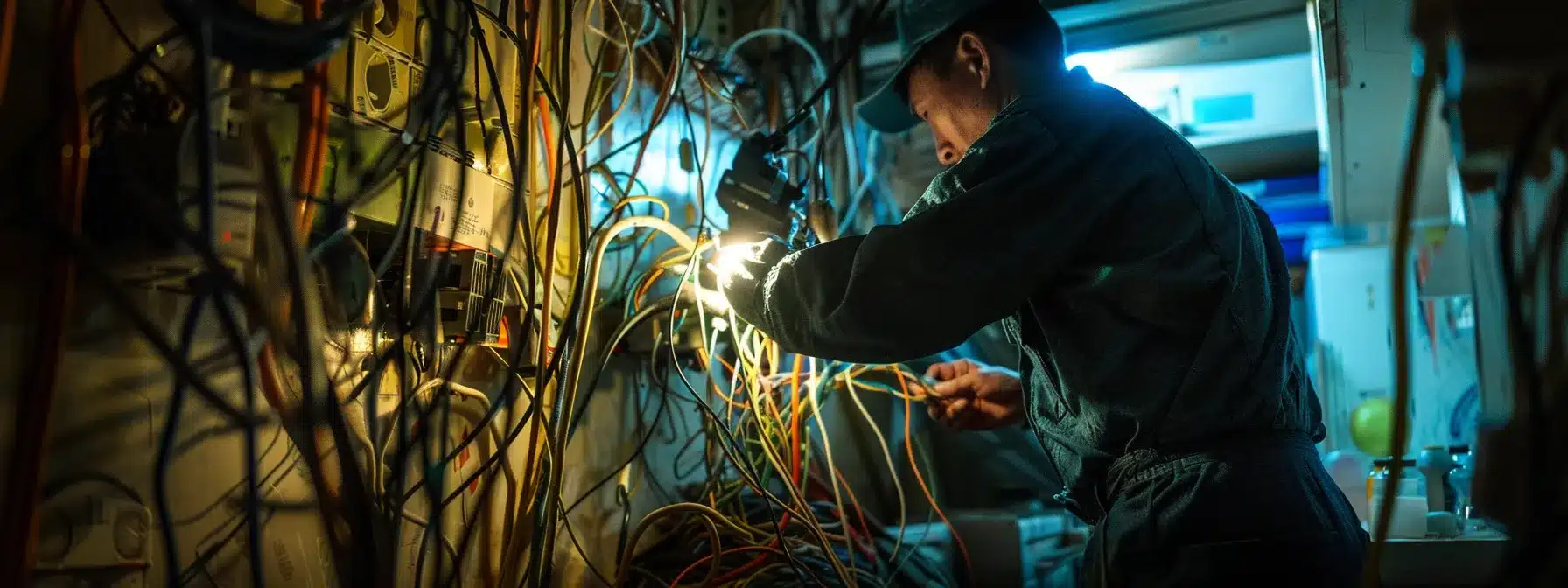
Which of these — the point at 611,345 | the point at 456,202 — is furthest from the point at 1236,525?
the point at 456,202

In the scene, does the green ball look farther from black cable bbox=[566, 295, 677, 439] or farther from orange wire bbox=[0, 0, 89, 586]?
orange wire bbox=[0, 0, 89, 586]

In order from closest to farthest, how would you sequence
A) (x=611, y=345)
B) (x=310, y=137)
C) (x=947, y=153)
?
(x=310, y=137), (x=611, y=345), (x=947, y=153)

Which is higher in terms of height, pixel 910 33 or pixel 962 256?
pixel 910 33

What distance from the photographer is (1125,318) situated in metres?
1.12

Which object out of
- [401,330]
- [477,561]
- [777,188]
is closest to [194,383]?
[401,330]

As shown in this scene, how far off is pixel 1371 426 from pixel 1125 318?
1877 millimetres

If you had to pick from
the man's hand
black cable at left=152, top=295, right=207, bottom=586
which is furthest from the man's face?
black cable at left=152, top=295, right=207, bottom=586

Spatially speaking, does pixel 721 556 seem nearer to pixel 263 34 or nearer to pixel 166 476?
pixel 166 476

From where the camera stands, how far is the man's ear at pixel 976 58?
1.35m

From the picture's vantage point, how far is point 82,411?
2.43 ft

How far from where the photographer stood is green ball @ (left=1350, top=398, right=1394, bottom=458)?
2484mm

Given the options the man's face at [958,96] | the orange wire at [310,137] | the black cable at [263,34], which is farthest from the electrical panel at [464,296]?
the man's face at [958,96]

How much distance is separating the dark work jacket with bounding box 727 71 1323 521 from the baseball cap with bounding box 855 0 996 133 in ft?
0.86

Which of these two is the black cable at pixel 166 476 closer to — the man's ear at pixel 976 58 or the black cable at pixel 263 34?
the black cable at pixel 263 34
